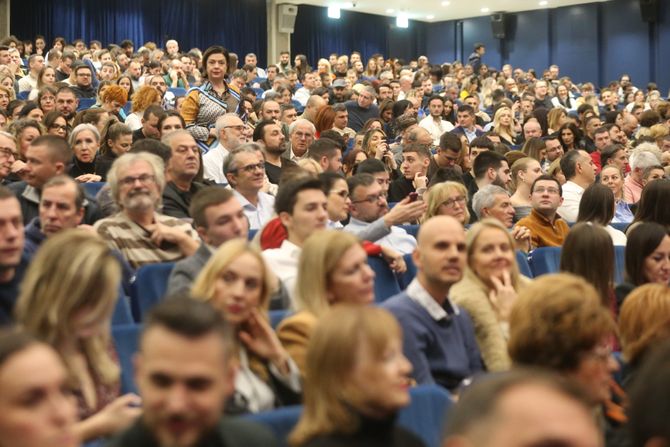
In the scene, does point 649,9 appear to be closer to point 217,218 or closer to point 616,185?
point 616,185

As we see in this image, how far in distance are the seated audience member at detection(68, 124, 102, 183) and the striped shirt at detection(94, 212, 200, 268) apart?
1617 millimetres

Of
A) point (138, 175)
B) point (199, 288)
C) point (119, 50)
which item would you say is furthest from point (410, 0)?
point (199, 288)

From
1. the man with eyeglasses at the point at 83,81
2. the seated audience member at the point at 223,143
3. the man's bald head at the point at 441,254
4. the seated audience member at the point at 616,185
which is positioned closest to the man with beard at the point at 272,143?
the seated audience member at the point at 223,143

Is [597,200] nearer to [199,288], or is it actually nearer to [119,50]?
[199,288]

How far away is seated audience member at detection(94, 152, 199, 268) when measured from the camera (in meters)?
3.47

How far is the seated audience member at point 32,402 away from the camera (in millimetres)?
1484

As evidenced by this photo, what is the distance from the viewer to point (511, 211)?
15.4 ft

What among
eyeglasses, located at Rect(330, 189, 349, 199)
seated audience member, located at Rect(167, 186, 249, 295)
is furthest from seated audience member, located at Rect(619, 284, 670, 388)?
eyeglasses, located at Rect(330, 189, 349, 199)

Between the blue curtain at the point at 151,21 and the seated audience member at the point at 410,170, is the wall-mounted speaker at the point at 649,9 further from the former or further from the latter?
the seated audience member at the point at 410,170

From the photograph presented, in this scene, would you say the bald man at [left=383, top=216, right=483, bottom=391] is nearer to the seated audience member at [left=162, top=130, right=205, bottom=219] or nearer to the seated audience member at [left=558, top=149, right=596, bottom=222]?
the seated audience member at [left=162, top=130, right=205, bottom=219]

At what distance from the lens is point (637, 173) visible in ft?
20.9

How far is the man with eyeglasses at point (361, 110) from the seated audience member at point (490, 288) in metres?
5.71

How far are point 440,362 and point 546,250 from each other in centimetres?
152

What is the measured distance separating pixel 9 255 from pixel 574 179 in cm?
406
